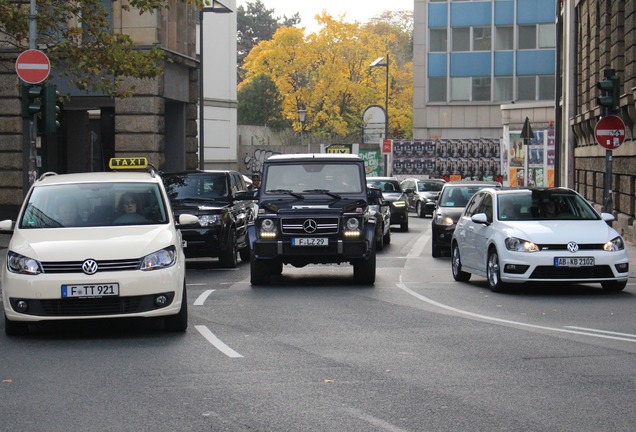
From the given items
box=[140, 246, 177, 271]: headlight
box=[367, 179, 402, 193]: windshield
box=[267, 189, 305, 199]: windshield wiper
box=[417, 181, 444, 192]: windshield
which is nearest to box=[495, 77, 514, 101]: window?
box=[417, 181, 444, 192]: windshield

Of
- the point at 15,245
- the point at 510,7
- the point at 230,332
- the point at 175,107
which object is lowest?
the point at 230,332

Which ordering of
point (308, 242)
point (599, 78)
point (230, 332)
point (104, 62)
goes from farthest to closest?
point (599, 78), point (104, 62), point (308, 242), point (230, 332)

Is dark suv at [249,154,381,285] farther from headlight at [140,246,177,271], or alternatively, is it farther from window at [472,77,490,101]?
window at [472,77,490,101]

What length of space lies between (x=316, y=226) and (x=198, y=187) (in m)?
5.38

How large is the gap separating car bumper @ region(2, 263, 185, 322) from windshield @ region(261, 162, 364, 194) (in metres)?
7.30

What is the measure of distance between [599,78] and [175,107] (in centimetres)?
1313

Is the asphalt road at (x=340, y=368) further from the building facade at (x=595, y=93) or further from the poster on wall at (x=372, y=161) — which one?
the poster on wall at (x=372, y=161)

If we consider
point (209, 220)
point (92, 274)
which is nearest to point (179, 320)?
point (92, 274)

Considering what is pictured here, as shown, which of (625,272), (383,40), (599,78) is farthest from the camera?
(383,40)

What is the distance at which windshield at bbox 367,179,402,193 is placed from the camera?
3872 centimetres

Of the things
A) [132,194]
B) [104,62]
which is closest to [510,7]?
[104,62]

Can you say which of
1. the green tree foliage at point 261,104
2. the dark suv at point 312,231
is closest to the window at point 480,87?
the green tree foliage at point 261,104

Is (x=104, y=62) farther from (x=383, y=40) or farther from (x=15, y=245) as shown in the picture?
(x=383, y=40)

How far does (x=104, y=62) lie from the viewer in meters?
25.7
